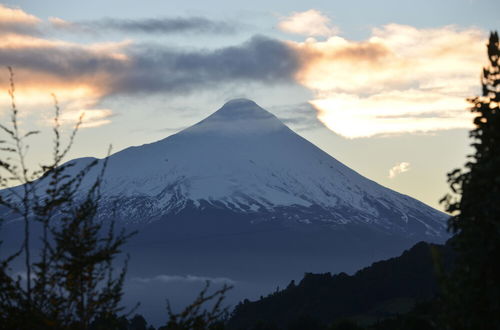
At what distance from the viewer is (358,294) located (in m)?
152

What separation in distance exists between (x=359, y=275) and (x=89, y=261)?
475 feet

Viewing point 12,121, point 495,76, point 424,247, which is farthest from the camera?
point 424,247

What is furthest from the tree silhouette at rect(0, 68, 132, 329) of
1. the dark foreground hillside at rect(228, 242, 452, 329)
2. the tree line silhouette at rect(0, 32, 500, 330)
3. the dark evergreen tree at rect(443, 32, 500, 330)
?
the dark foreground hillside at rect(228, 242, 452, 329)

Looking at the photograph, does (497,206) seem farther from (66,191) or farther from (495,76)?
(66,191)

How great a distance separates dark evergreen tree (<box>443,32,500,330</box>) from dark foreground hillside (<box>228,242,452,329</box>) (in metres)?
107

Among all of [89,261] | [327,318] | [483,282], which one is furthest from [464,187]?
[327,318]

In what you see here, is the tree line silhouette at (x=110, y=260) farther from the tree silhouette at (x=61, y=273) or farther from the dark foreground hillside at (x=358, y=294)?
the dark foreground hillside at (x=358, y=294)

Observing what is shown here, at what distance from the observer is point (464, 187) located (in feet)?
87.1

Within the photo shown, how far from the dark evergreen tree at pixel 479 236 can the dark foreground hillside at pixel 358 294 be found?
10727 cm

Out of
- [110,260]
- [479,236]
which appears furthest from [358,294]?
[110,260]

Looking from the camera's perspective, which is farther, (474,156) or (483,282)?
(474,156)

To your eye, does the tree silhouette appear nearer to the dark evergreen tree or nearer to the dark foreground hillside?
the dark evergreen tree

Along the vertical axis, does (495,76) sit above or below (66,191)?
above

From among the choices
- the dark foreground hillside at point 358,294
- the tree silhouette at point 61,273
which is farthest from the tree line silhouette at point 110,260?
the dark foreground hillside at point 358,294
